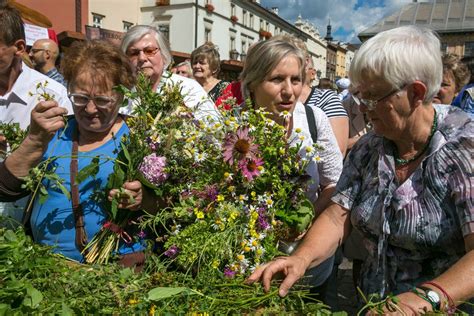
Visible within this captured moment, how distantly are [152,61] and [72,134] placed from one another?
973 mm

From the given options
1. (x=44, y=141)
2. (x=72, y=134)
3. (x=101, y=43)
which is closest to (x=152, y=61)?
(x=101, y=43)

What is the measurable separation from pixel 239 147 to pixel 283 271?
19.3 inches

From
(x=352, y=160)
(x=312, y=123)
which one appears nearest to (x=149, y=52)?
(x=312, y=123)

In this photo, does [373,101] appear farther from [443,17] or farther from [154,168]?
[443,17]

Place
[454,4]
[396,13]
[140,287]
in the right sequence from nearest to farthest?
[140,287] → [454,4] → [396,13]

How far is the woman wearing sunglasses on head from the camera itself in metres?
2.00

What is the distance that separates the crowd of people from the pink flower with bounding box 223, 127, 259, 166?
0.25m

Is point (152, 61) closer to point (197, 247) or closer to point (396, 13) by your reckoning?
point (197, 247)

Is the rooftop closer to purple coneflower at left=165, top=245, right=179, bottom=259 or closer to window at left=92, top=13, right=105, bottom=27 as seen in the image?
window at left=92, top=13, right=105, bottom=27

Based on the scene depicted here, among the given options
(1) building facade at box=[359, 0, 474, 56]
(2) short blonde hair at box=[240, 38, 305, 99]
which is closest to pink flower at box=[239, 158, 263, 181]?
(2) short blonde hair at box=[240, 38, 305, 99]

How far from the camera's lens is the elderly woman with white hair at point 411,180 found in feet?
5.14

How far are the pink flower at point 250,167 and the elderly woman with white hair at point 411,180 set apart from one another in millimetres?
331

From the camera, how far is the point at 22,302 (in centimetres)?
125

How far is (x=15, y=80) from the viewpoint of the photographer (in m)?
2.74
